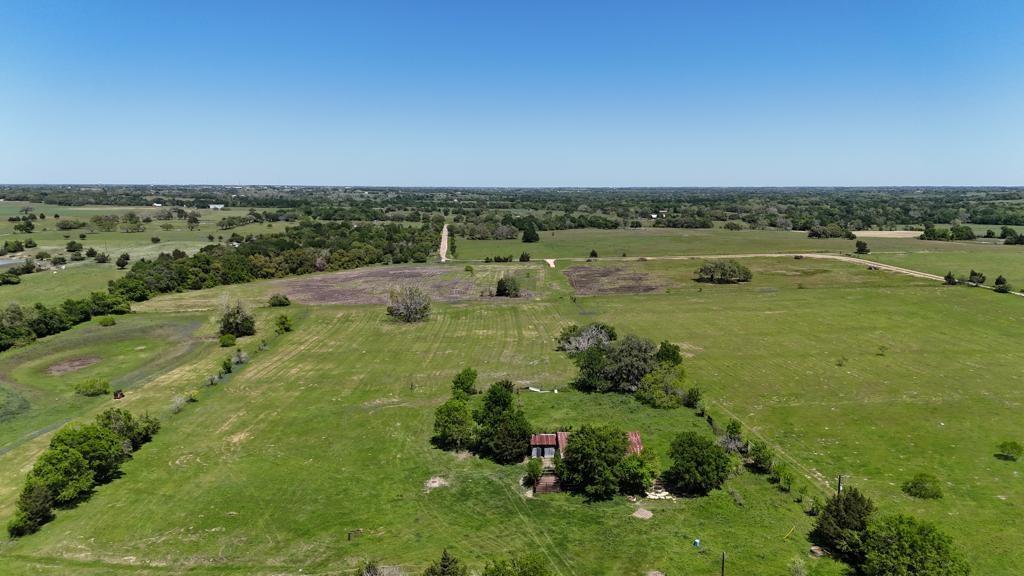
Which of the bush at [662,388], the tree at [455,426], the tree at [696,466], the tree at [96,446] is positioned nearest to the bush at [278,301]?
the tree at [96,446]

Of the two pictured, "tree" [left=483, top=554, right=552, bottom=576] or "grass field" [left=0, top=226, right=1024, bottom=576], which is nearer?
"tree" [left=483, top=554, right=552, bottom=576]

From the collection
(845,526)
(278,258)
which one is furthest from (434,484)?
(278,258)

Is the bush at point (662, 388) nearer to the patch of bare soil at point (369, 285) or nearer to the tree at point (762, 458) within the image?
the tree at point (762, 458)

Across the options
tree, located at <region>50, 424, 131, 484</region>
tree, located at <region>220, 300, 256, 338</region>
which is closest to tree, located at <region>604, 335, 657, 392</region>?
tree, located at <region>50, 424, 131, 484</region>

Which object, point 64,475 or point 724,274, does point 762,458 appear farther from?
point 724,274

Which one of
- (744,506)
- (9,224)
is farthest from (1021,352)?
(9,224)

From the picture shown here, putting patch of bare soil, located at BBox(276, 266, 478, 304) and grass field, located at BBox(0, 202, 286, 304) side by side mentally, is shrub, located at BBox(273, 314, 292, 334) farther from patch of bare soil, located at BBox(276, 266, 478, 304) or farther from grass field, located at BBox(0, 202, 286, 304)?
grass field, located at BBox(0, 202, 286, 304)
